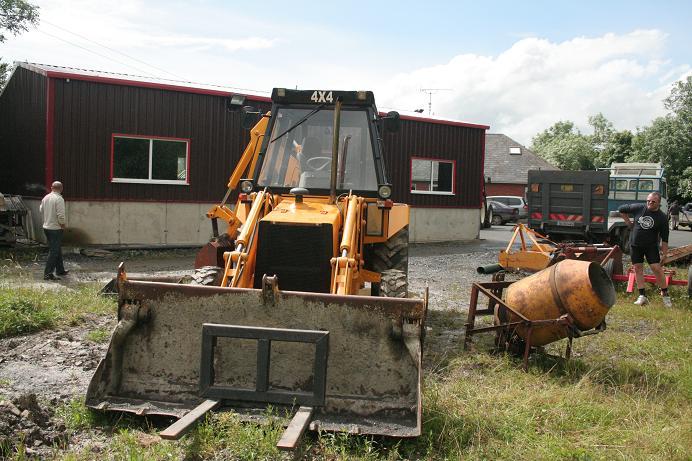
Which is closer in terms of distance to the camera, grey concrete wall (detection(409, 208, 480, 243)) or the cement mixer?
the cement mixer

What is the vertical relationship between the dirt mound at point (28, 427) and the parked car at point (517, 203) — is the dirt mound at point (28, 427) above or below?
below

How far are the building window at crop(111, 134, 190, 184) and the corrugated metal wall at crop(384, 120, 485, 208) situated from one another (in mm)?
5996

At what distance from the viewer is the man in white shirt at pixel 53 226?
11711mm

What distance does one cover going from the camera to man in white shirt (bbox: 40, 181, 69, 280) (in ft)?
38.4

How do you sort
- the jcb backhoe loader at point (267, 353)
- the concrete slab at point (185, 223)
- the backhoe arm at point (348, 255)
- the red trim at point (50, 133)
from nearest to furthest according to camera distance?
the jcb backhoe loader at point (267, 353)
the backhoe arm at point (348, 255)
the red trim at point (50, 133)
the concrete slab at point (185, 223)

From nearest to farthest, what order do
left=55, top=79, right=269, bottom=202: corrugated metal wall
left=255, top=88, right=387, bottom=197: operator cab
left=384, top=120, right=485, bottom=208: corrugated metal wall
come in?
left=255, top=88, right=387, bottom=197: operator cab, left=55, top=79, right=269, bottom=202: corrugated metal wall, left=384, top=120, right=485, bottom=208: corrugated metal wall

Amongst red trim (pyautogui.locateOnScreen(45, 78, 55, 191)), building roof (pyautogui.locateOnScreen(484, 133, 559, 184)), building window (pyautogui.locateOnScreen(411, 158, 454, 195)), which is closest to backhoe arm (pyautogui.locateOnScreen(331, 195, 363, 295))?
red trim (pyautogui.locateOnScreen(45, 78, 55, 191))

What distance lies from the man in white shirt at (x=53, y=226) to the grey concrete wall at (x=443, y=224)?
11172mm

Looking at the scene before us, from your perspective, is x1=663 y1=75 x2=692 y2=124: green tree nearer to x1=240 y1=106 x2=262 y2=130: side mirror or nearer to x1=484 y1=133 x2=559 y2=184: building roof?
x1=484 y1=133 x2=559 y2=184: building roof

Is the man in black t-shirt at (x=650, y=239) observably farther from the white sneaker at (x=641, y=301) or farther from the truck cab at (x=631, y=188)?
the truck cab at (x=631, y=188)

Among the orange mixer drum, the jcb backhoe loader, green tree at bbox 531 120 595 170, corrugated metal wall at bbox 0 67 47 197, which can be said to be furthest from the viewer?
green tree at bbox 531 120 595 170

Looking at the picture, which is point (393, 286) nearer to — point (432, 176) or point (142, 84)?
point (142, 84)

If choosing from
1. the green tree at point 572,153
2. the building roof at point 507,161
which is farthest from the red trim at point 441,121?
the green tree at point 572,153

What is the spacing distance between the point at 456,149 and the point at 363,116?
1468cm
